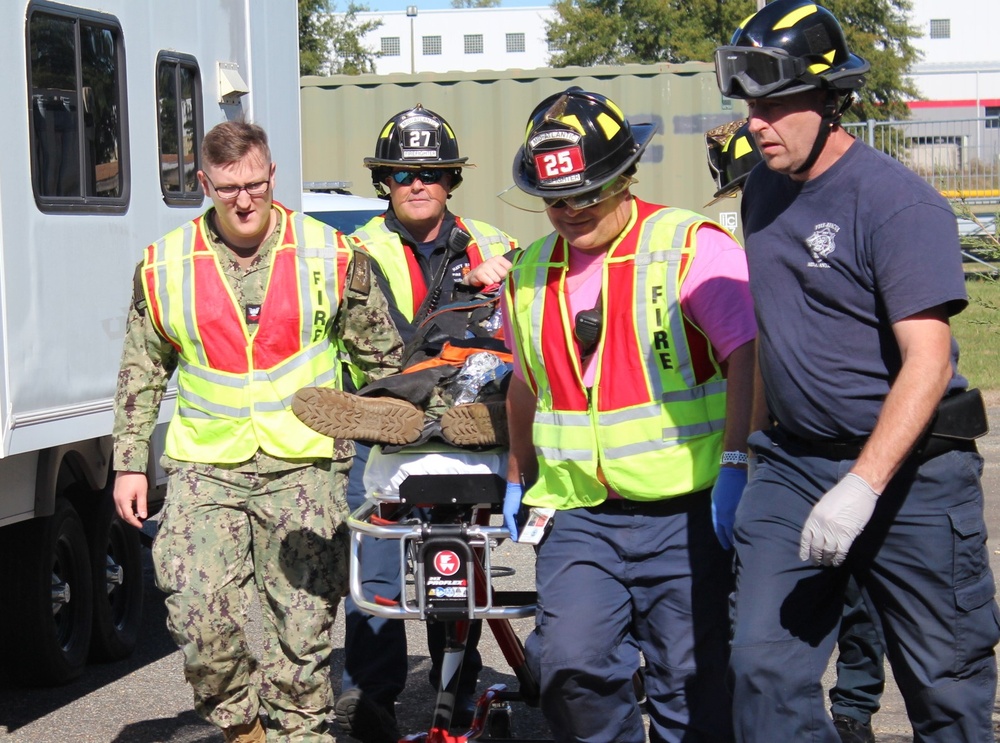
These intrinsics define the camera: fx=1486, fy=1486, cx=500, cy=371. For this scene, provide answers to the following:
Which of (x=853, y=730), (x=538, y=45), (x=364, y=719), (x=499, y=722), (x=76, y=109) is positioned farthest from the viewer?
(x=538, y=45)

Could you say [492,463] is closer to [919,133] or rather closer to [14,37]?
[14,37]

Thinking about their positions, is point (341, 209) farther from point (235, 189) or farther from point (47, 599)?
point (235, 189)

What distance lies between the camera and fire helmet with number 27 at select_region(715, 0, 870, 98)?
3389 mm

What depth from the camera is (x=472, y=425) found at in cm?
404

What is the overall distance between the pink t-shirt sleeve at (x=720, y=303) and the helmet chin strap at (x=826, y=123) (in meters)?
0.40

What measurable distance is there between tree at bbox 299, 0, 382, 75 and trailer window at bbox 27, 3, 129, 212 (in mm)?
29177

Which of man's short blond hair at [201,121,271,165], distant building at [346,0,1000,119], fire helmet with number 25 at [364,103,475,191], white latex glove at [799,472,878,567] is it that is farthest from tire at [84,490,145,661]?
distant building at [346,0,1000,119]

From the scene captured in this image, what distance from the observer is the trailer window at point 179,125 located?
21.4 ft

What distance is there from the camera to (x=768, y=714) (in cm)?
339

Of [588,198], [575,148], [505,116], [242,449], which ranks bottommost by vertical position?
[242,449]

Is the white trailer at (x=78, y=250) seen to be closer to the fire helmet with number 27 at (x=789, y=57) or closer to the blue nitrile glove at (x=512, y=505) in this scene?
the blue nitrile glove at (x=512, y=505)

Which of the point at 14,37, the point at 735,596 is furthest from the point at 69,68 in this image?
the point at 735,596

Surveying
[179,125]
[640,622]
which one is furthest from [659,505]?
[179,125]

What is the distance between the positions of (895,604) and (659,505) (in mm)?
674
